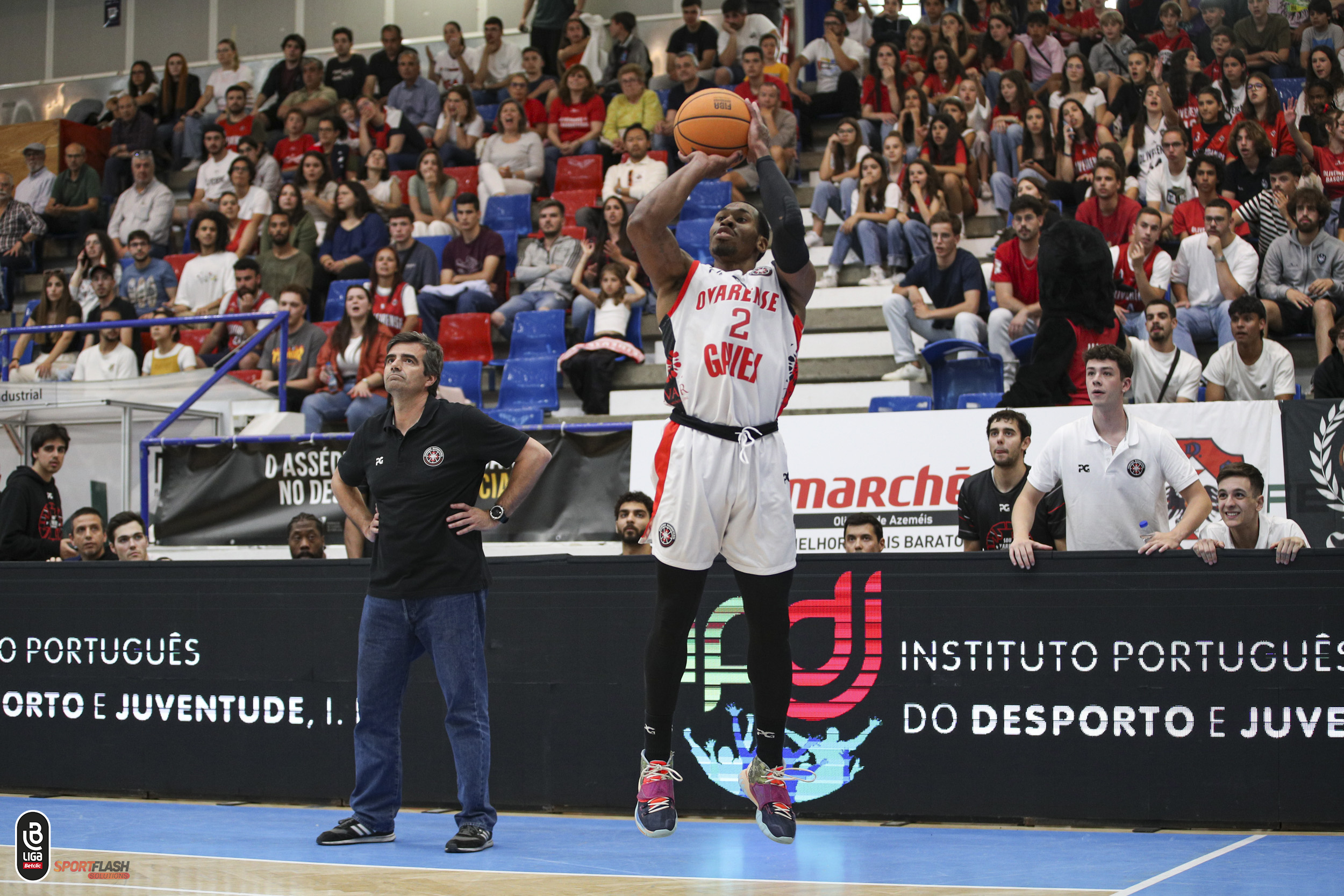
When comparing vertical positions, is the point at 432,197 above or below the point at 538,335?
above

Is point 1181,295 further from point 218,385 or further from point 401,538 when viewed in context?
point 218,385

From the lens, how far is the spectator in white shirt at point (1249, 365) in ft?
32.2

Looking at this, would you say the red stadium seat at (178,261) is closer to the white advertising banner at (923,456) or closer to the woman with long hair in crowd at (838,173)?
the woman with long hair in crowd at (838,173)

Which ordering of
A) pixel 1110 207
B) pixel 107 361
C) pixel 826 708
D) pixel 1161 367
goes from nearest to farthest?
pixel 826 708, pixel 1161 367, pixel 1110 207, pixel 107 361

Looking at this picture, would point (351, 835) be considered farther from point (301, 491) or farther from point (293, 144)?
point (293, 144)

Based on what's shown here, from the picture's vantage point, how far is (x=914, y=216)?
1335 centimetres

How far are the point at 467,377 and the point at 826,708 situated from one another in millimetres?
6890

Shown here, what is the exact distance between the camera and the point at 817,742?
22.3ft

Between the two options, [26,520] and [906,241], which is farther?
[906,241]

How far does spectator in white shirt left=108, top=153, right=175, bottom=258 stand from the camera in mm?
17266

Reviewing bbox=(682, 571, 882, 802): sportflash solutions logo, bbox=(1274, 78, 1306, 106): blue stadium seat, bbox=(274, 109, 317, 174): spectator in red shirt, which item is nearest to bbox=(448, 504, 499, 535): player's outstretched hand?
bbox=(682, 571, 882, 802): sportflash solutions logo

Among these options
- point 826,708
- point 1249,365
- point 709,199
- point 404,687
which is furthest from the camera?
point 709,199

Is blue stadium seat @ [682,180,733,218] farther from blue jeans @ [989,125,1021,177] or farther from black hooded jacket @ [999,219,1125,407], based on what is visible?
black hooded jacket @ [999,219,1125,407]

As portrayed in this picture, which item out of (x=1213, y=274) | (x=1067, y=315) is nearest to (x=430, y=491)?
(x=1067, y=315)
